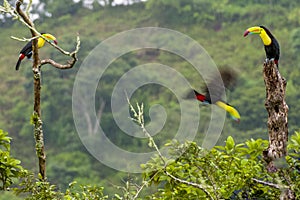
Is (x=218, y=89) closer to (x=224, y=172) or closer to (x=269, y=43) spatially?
(x=269, y=43)

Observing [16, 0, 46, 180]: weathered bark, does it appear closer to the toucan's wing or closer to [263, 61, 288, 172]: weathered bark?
[263, 61, 288, 172]: weathered bark

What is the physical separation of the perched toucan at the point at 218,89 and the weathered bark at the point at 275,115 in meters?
0.22

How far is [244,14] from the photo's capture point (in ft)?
102

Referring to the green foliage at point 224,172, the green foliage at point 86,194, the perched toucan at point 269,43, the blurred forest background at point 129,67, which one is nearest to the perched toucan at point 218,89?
the perched toucan at point 269,43

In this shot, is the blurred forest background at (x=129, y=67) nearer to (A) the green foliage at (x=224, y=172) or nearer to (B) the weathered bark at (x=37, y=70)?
(A) the green foliage at (x=224, y=172)

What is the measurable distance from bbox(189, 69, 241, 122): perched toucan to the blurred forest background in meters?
16.7

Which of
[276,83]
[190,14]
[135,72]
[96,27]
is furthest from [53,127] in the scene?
[276,83]

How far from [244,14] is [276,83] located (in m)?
29.2

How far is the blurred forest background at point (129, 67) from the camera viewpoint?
23.6 meters

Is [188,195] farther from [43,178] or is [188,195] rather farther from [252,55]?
[252,55]

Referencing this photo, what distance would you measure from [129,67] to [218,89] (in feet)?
81.3

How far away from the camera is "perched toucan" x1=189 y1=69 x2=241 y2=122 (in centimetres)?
286

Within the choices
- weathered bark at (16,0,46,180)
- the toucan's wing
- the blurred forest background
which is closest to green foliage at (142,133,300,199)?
weathered bark at (16,0,46,180)

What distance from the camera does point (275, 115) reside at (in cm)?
258
